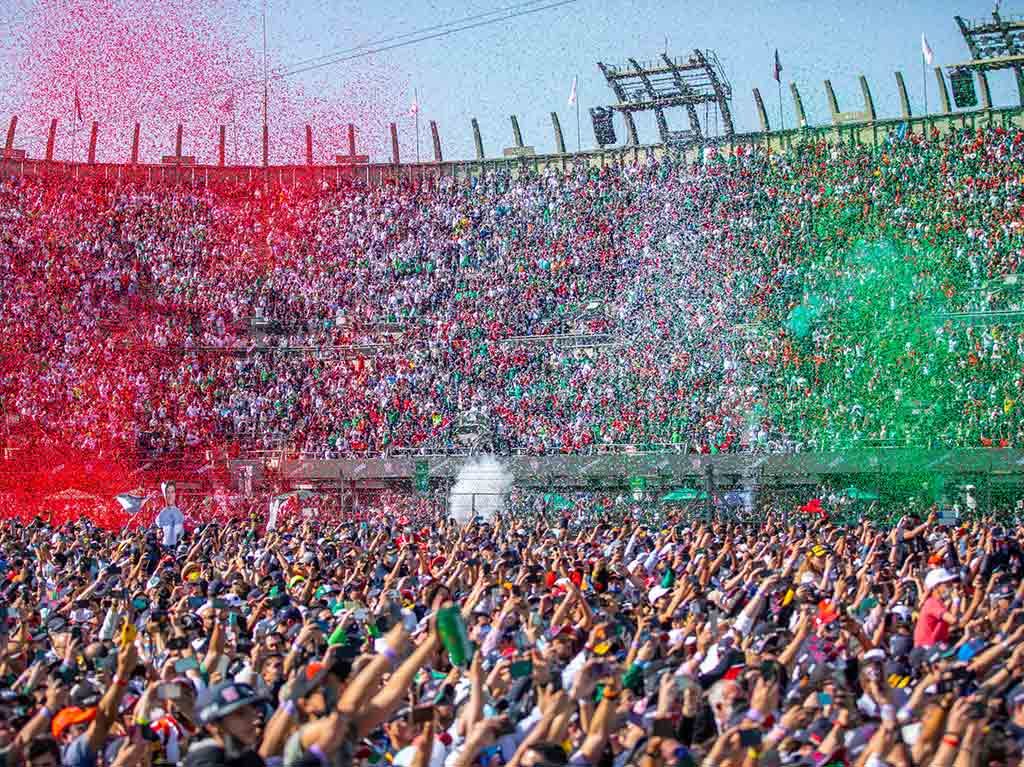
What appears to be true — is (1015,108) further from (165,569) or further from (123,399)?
(165,569)

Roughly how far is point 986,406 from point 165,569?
1997 centimetres

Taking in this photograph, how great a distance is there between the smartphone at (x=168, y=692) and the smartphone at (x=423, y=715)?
1.63 meters

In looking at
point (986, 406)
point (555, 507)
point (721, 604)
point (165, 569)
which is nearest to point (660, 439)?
point (555, 507)

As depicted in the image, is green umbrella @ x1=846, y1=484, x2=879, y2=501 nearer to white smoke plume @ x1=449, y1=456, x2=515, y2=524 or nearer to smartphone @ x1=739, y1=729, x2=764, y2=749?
white smoke plume @ x1=449, y1=456, x2=515, y2=524

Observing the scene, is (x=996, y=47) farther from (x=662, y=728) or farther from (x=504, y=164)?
(x=662, y=728)

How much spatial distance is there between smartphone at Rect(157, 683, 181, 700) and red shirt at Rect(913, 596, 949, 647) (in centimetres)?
530

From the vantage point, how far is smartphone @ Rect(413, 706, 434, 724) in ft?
21.8

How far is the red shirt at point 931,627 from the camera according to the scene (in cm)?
1024

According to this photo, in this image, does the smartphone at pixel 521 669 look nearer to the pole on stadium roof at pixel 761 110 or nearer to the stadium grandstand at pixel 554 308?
the stadium grandstand at pixel 554 308

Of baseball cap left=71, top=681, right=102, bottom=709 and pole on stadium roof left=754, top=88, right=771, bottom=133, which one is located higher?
pole on stadium roof left=754, top=88, right=771, bottom=133

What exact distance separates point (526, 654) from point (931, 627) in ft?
11.8

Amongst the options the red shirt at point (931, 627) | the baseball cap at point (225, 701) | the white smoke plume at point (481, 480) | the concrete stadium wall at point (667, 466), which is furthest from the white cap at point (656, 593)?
the white smoke plume at point (481, 480)

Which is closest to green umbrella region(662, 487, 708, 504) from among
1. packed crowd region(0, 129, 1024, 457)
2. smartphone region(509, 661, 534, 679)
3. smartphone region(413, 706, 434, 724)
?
packed crowd region(0, 129, 1024, 457)

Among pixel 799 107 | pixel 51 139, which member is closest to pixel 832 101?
pixel 799 107
